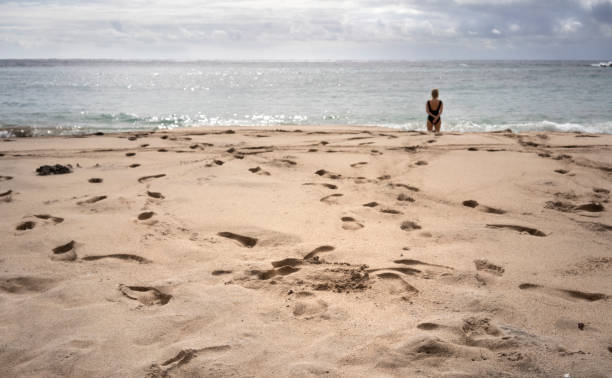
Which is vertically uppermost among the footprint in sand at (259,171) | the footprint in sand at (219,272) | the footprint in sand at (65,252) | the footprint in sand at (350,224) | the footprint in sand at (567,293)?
the footprint in sand at (259,171)

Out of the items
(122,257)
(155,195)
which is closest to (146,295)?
(122,257)

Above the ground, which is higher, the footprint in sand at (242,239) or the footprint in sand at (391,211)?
the footprint in sand at (391,211)

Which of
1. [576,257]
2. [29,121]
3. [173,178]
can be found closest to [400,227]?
[576,257]

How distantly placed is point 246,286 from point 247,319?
34 cm

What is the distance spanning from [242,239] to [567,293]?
2294 millimetres

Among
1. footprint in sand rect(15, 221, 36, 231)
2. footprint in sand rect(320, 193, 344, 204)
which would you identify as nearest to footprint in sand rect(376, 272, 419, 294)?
footprint in sand rect(320, 193, 344, 204)

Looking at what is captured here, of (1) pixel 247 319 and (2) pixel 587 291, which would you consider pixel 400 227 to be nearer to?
(2) pixel 587 291

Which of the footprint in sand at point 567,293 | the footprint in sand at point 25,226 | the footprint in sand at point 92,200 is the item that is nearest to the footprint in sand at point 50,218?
the footprint in sand at point 25,226

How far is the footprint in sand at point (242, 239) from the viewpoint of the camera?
3.17 m

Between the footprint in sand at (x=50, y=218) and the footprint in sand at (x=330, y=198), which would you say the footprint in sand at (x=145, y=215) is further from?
the footprint in sand at (x=330, y=198)

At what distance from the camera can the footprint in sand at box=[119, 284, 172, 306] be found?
241 cm

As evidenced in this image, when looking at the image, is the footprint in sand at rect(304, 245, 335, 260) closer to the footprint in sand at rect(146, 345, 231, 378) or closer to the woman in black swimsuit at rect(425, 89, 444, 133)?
the footprint in sand at rect(146, 345, 231, 378)

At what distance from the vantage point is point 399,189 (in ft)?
15.0

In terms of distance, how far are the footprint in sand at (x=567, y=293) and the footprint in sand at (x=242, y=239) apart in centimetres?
192
